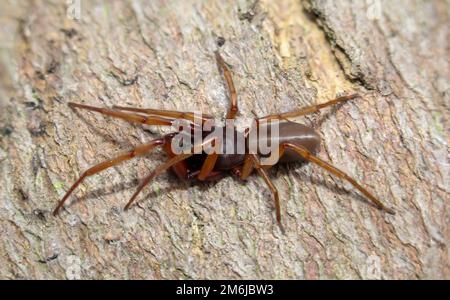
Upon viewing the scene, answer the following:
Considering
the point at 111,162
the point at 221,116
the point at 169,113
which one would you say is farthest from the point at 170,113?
the point at 111,162

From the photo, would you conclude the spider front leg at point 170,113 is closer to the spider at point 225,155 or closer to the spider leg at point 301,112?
the spider at point 225,155

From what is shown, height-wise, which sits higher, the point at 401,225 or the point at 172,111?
the point at 172,111

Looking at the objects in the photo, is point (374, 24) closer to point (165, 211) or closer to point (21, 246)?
point (165, 211)

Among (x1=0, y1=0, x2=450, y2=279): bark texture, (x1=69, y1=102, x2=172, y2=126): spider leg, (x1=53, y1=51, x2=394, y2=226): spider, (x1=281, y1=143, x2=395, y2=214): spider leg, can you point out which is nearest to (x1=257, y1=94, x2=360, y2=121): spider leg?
(x1=53, y1=51, x2=394, y2=226): spider

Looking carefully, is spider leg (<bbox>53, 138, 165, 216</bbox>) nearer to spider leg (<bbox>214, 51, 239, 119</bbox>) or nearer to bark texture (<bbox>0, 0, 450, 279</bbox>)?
bark texture (<bbox>0, 0, 450, 279</bbox>)

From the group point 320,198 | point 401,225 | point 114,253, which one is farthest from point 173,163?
point 401,225

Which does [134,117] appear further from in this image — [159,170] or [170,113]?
[159,170]
